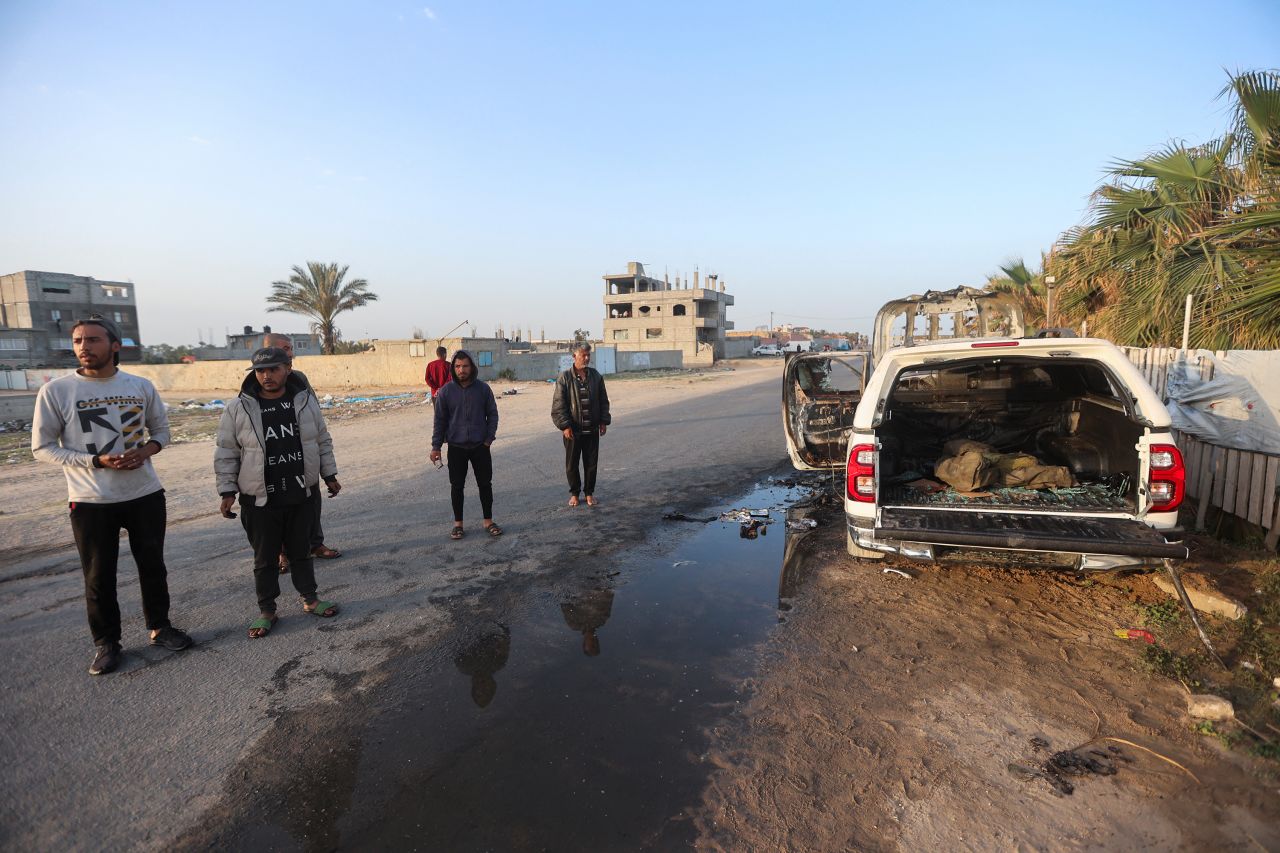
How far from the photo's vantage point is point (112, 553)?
12.0ft

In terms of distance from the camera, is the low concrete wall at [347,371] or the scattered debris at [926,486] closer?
the scattered debris at [926,486]

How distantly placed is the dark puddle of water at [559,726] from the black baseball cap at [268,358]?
2042mm

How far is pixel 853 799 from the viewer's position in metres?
2.50

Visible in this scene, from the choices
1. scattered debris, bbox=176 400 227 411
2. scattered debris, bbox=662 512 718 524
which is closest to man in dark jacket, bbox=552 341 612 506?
scattered debris, bbox=662 512 718 524

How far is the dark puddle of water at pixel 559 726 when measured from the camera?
2.38 m

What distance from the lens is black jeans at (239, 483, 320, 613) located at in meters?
4.04

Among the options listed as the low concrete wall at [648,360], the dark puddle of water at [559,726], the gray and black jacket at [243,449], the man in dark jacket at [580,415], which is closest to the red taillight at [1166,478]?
the dark puddle of water at [559,726]

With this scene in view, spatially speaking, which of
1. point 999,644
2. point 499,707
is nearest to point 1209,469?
point 999,644

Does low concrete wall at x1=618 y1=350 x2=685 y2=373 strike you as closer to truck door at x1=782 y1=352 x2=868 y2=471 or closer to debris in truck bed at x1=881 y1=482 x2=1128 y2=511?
truck door at x1=782 y1=352 x2=868 y2=471

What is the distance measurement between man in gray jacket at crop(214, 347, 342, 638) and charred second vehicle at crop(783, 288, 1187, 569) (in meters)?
3.62

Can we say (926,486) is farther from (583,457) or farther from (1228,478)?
(583,457)

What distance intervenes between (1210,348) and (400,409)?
18.6 metres

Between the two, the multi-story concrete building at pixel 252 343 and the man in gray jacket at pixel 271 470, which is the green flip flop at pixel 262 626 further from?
the multi-story concrete building at pixel 252 343

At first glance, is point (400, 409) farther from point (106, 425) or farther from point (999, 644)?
point (999, 644)
